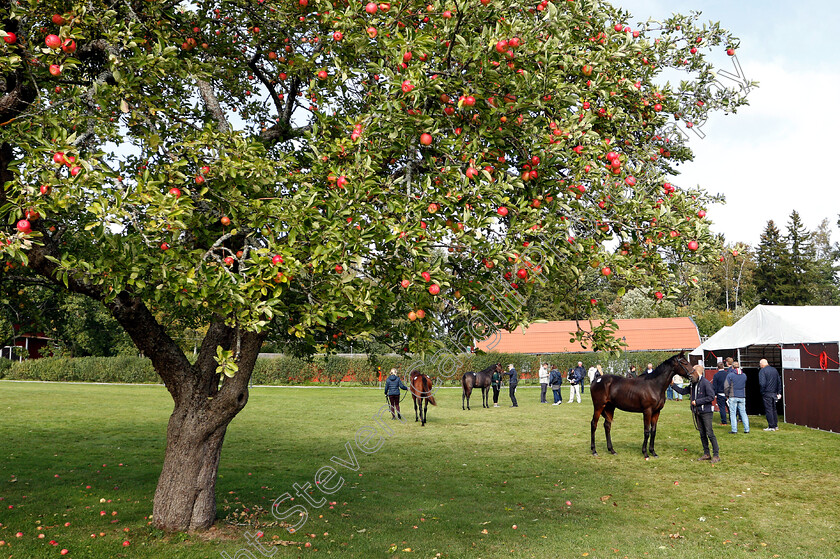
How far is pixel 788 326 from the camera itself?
20266 mm

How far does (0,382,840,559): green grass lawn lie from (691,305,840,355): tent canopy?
295 cm

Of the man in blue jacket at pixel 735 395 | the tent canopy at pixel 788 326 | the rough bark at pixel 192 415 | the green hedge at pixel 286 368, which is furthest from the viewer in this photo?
the green hedge at pixel 286 368

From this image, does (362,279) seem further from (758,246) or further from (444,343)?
(758,246)

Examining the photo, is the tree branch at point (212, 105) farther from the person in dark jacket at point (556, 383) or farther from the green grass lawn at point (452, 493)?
the person in dark jacket at point (556, 383)

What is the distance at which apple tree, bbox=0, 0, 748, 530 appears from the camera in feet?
18.5

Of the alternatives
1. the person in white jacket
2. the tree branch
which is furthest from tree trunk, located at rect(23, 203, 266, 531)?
the person in white jacket

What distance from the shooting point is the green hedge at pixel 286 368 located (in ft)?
150

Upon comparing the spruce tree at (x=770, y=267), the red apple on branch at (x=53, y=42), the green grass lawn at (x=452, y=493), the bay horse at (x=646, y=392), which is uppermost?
the spruce tree at (x=770, y=267)

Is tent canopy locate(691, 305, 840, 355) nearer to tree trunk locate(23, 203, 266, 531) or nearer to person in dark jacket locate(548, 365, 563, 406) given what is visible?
person in dark jacket locate(548, 365, 563, 406)

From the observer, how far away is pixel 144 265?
572 cm

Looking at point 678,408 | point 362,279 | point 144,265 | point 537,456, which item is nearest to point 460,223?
point 362,279

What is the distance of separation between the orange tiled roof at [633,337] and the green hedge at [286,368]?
9.05 feet

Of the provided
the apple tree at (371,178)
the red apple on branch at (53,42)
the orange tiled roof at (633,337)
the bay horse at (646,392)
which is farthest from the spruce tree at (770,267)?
the red apple on branch at (53,42)

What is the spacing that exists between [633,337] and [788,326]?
3046cm
